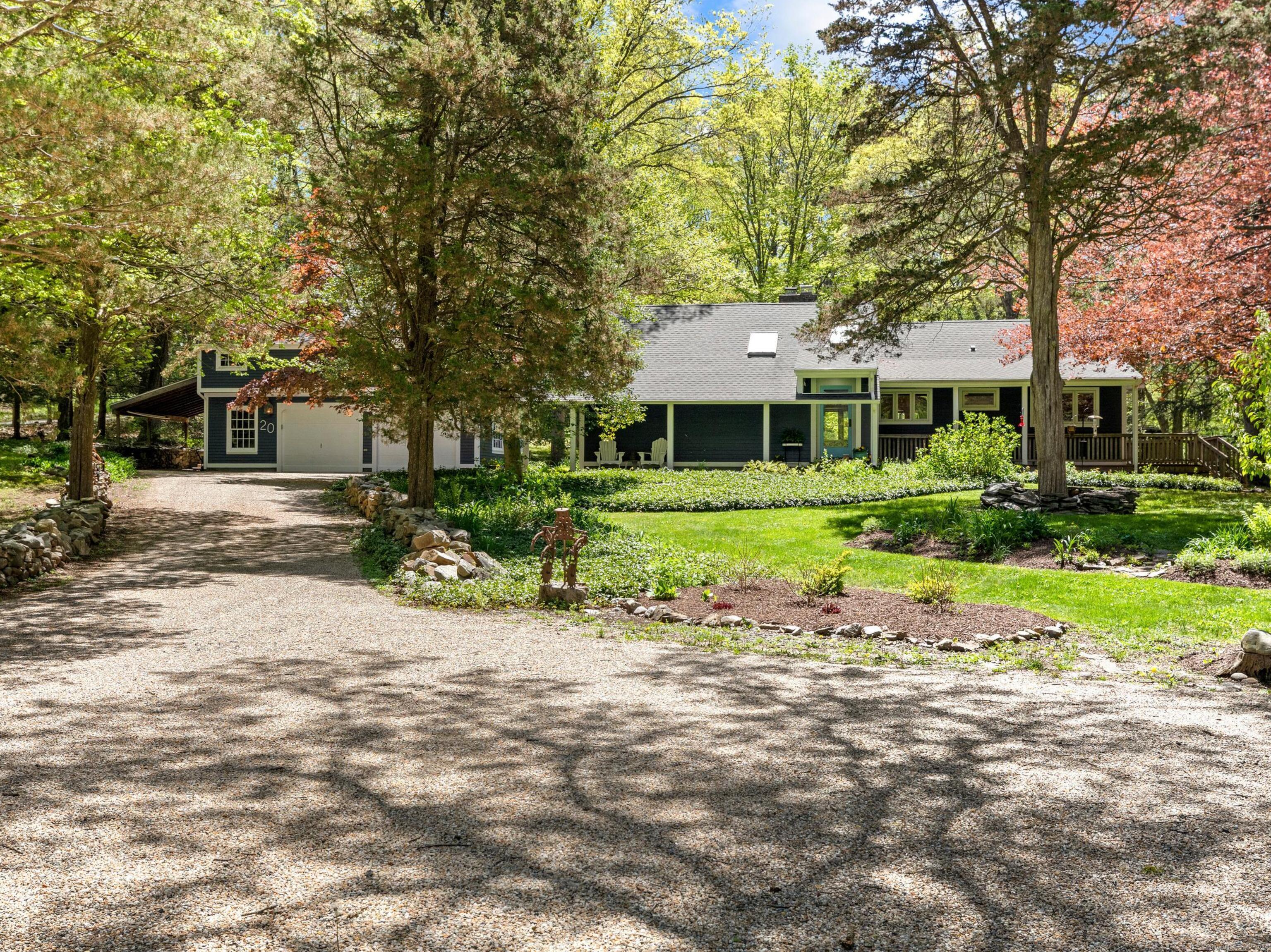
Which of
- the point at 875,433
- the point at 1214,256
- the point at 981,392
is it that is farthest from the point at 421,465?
the point at 981,392

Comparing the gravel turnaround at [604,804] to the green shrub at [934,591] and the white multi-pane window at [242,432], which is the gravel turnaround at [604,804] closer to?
the green shrub at [934,591]

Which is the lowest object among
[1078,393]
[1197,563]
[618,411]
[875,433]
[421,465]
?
[1197,563]

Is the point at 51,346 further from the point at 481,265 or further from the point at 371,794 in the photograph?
the point at 371,794

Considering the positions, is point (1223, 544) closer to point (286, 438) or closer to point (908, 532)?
point (908, 532)

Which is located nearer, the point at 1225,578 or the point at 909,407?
the point at 1225,578

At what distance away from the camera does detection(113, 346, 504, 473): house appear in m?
28.7

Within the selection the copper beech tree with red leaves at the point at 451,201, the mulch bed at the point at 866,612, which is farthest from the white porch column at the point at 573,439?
the mulch bed at the point at 866,612

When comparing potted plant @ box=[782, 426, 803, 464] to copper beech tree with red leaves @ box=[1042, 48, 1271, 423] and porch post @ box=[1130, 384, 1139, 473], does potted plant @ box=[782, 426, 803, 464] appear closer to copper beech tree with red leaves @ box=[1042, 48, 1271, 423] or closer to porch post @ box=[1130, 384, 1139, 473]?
porch post @ box=[1130, 384, 1139, 473]

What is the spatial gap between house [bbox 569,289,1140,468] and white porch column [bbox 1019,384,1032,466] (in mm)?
49

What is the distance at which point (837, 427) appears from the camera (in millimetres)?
28688

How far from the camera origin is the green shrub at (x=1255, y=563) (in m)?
9.89

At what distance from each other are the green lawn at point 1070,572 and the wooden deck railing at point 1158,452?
483cm

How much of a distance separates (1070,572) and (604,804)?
854 centimetres

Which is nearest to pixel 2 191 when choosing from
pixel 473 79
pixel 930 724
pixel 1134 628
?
pixel 473 79
